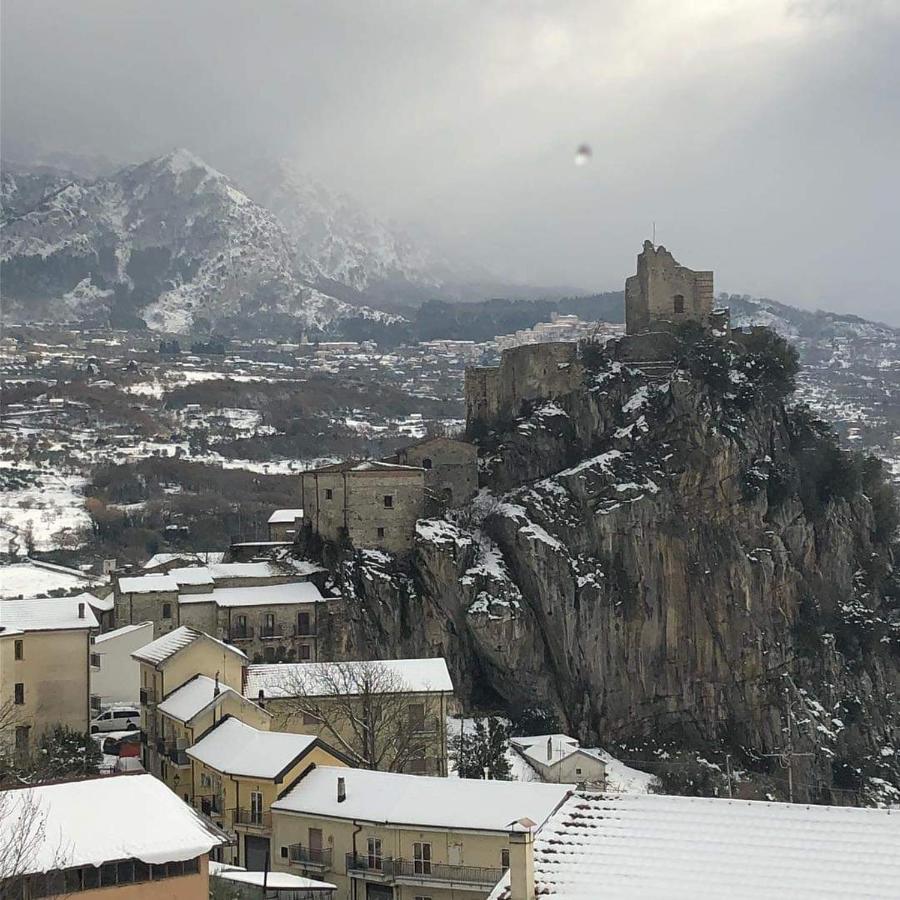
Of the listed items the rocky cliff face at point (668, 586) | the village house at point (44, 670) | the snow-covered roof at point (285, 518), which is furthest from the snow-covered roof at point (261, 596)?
the snow-covered roof at point (285, 518)

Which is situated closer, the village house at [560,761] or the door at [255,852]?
the door at [255,852]

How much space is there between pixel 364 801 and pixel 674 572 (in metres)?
46.5

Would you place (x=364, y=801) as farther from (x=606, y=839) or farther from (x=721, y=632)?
(x=721, y=632)

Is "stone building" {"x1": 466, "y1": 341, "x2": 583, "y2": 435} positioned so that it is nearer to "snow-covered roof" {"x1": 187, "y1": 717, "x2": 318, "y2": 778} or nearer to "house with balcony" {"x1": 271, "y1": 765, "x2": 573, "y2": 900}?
"snow-covered roof" {"x1": 187, "y1": 717, "x2": 318, "y2": 778}

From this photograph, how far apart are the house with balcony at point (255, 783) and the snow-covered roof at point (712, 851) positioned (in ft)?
43.2

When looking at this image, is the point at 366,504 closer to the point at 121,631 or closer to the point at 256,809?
the point at 121,631

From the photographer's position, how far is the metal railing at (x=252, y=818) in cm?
4012

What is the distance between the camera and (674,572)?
3206 inches

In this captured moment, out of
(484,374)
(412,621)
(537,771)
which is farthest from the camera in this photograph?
(484,374)

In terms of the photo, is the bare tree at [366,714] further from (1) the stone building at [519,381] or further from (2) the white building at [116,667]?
(1) the stone building at [519,381]

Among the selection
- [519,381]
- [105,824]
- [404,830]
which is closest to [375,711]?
[404,830]

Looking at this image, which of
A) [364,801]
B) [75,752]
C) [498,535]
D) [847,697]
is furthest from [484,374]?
[364,801]

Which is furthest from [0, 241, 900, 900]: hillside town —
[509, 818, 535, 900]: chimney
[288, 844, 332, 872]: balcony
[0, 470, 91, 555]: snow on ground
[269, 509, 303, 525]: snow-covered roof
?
[0, 470, 91, 555]: snow on ground

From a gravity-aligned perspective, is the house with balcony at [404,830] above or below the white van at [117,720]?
above
